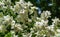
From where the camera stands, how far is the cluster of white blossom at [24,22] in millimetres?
3053

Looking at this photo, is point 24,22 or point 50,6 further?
point 50,6

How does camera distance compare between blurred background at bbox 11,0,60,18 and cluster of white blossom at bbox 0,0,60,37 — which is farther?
blurred background at bbox 11,0,60,18

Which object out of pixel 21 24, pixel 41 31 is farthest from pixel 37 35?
pixel 21 24

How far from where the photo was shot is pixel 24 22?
10.9 feet

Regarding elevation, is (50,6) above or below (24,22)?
above

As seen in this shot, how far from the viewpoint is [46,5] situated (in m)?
4.07

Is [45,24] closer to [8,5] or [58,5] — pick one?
[8,5]

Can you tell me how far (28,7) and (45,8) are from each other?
2.54 feet

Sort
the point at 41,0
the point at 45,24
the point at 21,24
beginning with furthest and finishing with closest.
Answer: the point at 41,0 → the point at 21,24 → the point at 45,24

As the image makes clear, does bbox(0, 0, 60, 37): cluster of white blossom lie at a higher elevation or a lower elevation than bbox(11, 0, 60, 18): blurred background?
lower

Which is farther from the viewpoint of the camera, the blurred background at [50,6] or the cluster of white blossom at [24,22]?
the blurred background at [50,6]

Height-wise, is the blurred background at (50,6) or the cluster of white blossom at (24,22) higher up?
the blurred background at (50,6)

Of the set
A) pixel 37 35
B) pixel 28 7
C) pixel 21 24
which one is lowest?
pixel 37 35

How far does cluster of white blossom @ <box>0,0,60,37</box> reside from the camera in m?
3.05
